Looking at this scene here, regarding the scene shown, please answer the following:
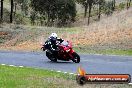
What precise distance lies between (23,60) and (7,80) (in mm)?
9102

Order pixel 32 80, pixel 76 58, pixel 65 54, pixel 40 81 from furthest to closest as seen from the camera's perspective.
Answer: pixel 65 54 < pixel 76 58 < pixel 32 80 < pixel 40 81

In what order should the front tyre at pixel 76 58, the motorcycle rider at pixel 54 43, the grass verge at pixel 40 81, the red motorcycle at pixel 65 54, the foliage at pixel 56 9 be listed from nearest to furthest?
1. the grass verge at pixel 40 81
2. the front tyre at pixel 76 58
3. the red motorcycle at pixel 65 54
4. the motorcycle rider at pixel 54 43
5. the foliage at pixel 56 9

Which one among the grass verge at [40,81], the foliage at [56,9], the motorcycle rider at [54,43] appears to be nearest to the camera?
the grass verge at [40,81]

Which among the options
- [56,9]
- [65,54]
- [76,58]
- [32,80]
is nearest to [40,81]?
[32,80]

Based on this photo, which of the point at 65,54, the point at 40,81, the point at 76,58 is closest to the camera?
the point at 40,81

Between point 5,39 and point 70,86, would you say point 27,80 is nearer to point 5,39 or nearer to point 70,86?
point 70,86

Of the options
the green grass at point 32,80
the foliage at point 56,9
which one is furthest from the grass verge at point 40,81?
the foliage at point 56,9

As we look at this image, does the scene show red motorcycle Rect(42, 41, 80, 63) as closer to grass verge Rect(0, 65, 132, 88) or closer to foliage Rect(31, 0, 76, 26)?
grass verge Rect(0, 65, 132, 88)

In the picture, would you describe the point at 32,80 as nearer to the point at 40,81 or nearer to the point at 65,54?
the point at 40,81

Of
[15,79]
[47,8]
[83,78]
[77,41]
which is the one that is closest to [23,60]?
[15,79]

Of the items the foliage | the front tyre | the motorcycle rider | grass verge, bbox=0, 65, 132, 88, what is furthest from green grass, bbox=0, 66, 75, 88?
the foliage

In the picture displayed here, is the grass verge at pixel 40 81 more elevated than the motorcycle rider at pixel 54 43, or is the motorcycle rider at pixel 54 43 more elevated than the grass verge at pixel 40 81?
the motorcycle rider at pixel 54 43

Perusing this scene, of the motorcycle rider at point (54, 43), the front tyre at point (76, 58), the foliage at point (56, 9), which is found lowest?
the front tyre at point (76, 58)

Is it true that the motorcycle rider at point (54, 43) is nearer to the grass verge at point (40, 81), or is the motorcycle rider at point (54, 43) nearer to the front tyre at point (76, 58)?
the front tyre at point (76, 58)
